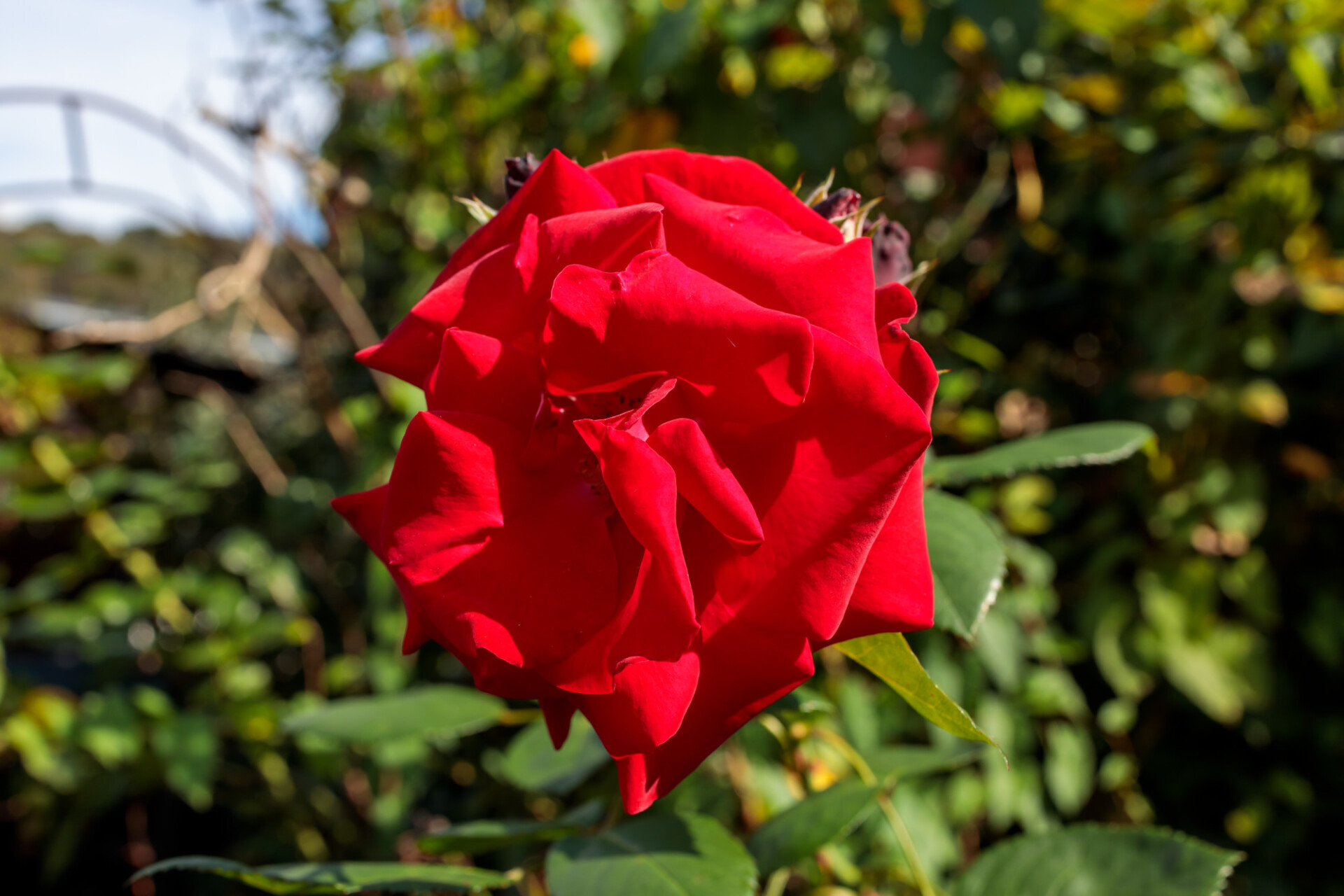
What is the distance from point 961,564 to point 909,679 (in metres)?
0.13

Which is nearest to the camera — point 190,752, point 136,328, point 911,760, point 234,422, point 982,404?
point 911,760

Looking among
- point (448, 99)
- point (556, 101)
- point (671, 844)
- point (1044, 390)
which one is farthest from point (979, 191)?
point (671, 844)

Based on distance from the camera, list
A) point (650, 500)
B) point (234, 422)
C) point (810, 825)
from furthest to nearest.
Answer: point (234, 422)
point (810, 825)
point (650, 500)

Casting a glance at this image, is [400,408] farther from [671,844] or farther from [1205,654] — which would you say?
[1205,654]

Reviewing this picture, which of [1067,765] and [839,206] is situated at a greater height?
[839,206]

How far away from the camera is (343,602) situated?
1811 millimetres

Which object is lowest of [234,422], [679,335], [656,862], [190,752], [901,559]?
[190,752]

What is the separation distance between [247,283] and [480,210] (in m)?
0.84

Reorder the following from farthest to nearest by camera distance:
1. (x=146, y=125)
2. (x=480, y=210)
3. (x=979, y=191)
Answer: (x=979, y=191) → (x=146, y=125) → (x=480, y=210)

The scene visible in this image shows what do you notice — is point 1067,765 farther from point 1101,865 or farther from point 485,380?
point 485,380

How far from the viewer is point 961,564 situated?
51cm

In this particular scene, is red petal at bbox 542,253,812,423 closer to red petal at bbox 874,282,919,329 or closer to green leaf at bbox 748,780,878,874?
red petal at bbox 874,282,919,329

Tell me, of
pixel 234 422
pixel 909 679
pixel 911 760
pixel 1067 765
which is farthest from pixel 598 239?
pixel 234 422

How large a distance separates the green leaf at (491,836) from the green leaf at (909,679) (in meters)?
0.27
